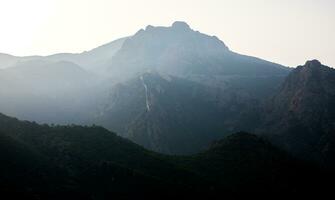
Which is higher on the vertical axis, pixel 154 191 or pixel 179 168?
pixel 179 168

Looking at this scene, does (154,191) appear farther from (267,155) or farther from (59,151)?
(267,155)

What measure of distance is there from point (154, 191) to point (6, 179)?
3315cm

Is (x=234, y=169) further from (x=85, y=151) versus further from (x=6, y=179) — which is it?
(x=6, y=179)

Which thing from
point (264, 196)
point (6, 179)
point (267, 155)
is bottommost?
point (6, 179)

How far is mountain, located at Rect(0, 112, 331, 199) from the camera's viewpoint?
11525 centimetres

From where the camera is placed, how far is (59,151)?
5295 inches

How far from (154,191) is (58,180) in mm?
22238

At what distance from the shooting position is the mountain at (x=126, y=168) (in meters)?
115

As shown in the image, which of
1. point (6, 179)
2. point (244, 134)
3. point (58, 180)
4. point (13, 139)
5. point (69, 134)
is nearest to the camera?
point (6, 179)

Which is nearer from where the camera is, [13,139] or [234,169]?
[13,139]

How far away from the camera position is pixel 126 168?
5039 inches

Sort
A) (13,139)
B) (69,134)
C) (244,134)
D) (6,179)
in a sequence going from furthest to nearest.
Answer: (244,134), (69,134), (13,139), (6,179)

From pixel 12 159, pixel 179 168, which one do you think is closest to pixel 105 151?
pixel 179 168

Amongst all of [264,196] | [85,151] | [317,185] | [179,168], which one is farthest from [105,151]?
[317,185]
